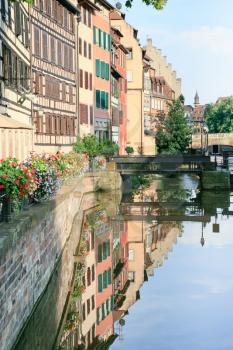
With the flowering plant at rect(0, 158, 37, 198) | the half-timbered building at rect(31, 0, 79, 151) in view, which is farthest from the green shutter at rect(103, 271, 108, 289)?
the half-timbered building at rect(31, 0, 79, 151)

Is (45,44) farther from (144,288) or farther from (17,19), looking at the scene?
(144,288)

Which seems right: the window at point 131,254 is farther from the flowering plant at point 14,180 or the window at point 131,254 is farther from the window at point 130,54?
the window at point 130,54

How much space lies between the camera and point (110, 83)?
55.0m

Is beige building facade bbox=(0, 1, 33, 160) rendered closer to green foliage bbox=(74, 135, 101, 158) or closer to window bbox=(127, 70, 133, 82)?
green foliage bbox=(74, 135, 101, 158)

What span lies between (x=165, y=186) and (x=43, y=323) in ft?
125

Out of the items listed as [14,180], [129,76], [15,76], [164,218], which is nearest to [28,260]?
[14,180]

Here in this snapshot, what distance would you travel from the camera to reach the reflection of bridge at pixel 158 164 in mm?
44656

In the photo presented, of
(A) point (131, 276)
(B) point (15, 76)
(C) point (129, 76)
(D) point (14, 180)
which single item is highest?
(C) point (129, 76)

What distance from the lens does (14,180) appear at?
1368cm

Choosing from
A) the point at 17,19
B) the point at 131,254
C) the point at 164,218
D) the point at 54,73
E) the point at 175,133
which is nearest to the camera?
the point at 131,254

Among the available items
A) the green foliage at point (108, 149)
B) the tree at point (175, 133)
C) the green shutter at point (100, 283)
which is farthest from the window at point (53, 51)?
the tree at point (175, 133)

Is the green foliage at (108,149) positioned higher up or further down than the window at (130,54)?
further down

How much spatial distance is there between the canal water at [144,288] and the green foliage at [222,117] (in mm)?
105702

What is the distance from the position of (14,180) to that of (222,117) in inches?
5131
